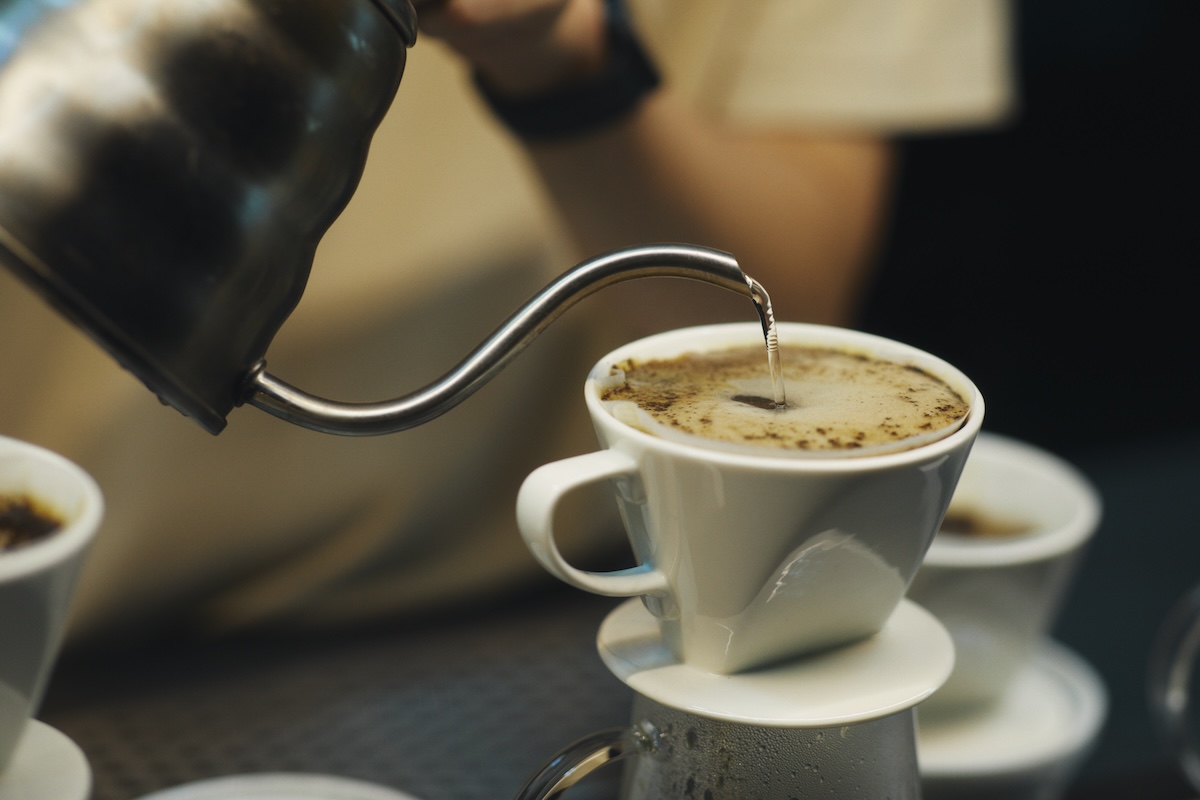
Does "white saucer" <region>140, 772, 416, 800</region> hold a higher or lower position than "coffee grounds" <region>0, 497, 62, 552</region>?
lower

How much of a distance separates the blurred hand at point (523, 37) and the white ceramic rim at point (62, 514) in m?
0.19

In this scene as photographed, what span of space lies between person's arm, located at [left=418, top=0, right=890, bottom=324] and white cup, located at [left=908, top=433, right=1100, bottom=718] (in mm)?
302

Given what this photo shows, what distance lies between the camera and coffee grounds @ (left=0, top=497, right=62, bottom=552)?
12.2 inches

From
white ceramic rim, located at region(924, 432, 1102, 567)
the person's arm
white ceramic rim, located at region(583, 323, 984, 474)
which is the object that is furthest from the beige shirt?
white ceramic rim, located at region(583, 323, 984, 474)

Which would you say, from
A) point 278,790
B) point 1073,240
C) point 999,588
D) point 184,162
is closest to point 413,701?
point 278,790

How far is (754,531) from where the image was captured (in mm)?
281

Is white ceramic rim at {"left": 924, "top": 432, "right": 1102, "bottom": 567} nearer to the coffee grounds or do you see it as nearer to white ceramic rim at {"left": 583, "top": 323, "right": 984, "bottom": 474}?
white ceramic rim at {"left": 583, "top": 323, "right": 984, "bottom": 474}

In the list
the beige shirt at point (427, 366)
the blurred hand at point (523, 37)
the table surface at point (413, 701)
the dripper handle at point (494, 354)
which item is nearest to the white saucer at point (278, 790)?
the table surface at point (413, 701)

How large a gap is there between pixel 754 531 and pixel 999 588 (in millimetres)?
274

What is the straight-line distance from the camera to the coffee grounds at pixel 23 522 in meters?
0.31

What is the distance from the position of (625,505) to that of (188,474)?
0.57 m

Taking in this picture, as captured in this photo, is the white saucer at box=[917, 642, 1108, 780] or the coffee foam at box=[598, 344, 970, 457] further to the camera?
the white saucer at box=[917, 642, 1108, 780]

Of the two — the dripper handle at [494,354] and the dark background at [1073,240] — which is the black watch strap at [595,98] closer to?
the dripper handle at [494,354]

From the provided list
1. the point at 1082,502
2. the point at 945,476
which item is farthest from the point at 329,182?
the point at 1082,502
